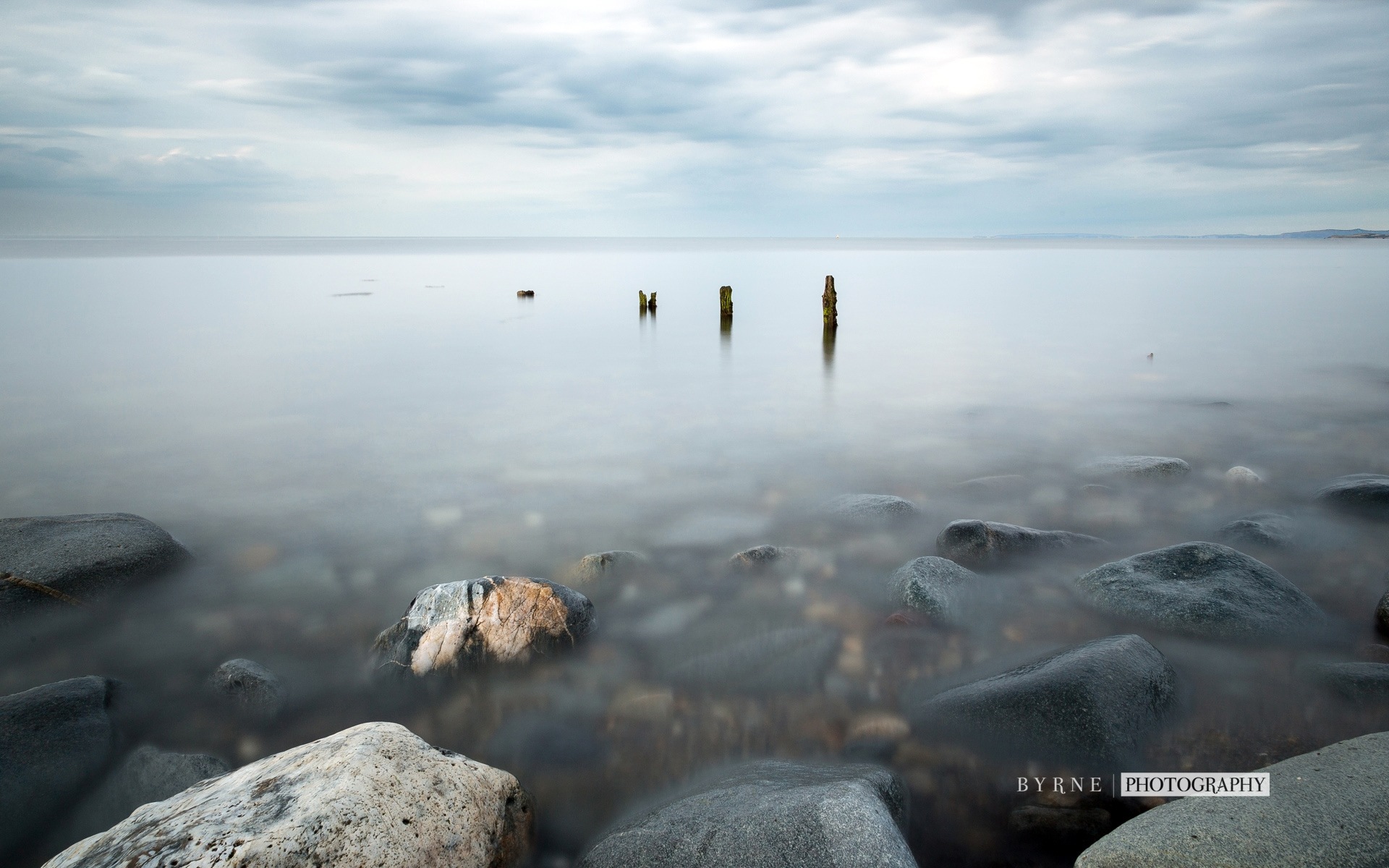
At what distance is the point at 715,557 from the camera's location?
249 inches

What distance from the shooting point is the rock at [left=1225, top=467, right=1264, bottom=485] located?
7.77 metres

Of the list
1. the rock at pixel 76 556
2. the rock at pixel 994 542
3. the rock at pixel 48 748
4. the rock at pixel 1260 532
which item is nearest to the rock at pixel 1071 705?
the rock at pixel 994 542

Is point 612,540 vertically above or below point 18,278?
below

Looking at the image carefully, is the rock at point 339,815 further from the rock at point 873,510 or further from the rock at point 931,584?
the rock at point 873,510

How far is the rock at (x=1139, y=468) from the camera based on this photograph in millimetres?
8000

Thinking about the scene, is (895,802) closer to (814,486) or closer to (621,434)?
(814,486)

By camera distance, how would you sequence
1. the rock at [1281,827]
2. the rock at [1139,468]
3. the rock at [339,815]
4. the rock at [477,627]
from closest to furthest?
the rock at [339,815] < the rock at [1281,827] < the rock at [477,627] < the rock at [1139,468]

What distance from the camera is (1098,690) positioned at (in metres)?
Answer: 3.96

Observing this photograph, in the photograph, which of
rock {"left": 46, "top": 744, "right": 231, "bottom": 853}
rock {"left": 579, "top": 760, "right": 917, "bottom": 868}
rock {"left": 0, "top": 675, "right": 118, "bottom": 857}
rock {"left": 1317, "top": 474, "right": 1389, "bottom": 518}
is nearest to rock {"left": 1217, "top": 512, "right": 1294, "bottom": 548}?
rock {"left": 1317, "top": 474, "right": 1389, "bottom": 518}

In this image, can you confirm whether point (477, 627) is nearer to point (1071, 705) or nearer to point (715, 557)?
point (715, 557)

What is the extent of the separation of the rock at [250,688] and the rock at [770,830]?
234 centimetres

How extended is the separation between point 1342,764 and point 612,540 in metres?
4.99

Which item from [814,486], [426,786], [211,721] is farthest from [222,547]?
[814,486]

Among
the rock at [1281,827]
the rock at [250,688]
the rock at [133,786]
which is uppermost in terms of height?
the rock at [1281,827]
